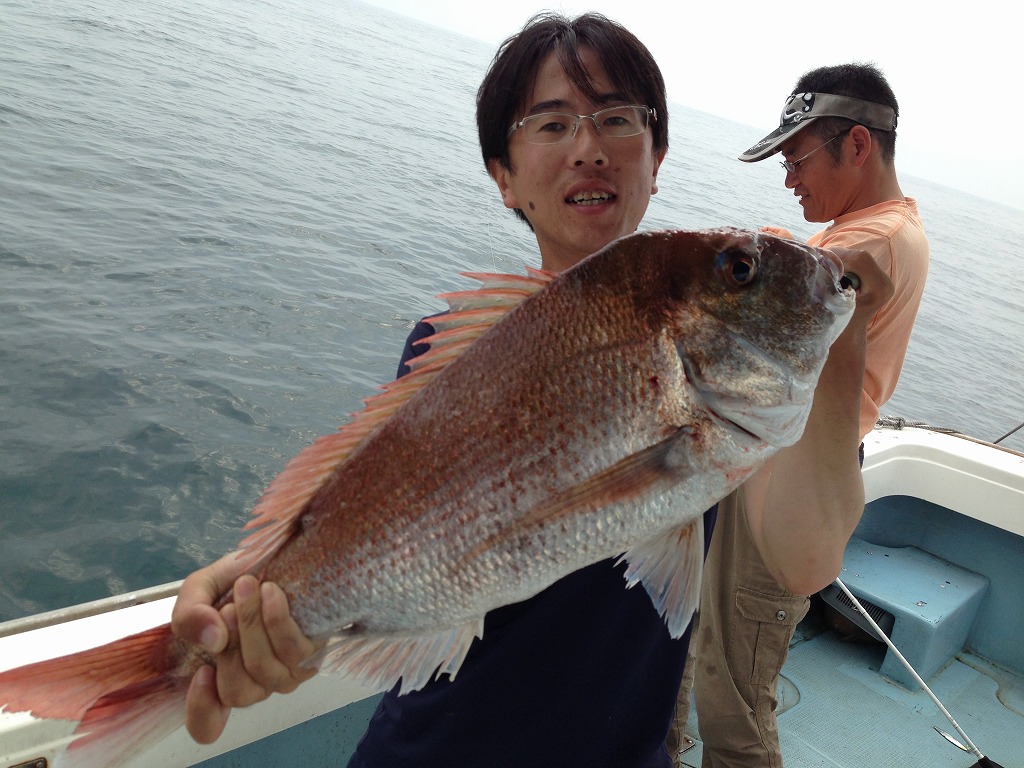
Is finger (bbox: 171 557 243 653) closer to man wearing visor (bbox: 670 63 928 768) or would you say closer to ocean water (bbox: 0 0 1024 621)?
ocean water (bbox: 0 0 1024 621)

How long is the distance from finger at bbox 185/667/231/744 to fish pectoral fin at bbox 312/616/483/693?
188 mm

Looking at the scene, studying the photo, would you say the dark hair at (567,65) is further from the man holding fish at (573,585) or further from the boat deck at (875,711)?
the boat deck at (875,711)

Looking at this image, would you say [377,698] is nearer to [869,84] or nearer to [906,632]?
[906,632]

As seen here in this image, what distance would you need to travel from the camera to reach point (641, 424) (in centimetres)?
116

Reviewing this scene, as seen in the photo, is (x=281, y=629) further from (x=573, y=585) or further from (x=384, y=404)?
(x=573, y=585)

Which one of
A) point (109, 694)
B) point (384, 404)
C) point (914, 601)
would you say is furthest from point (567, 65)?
point (914, 601)

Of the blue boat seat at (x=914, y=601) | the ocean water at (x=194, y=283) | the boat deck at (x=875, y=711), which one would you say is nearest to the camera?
the boat deck at (x=875, y=711)

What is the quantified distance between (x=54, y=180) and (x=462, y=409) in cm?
963

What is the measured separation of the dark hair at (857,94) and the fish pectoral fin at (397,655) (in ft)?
10.8

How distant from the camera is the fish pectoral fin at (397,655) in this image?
1.27 metres

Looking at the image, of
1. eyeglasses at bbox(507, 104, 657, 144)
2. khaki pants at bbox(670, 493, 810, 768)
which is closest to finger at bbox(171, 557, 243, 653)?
eyeglasses at bbox(507, 104, 657, 144)

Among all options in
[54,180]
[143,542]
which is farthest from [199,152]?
[143,542]

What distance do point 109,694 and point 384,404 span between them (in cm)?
69

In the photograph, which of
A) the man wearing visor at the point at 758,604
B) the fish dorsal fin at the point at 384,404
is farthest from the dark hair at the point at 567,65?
the man wearing visor at the point at 758,604
